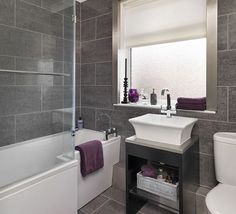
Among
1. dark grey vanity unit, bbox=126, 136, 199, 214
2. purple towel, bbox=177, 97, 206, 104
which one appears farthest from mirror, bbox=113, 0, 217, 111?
dark grey vanity unit, bbox=126, 136, 199, 214

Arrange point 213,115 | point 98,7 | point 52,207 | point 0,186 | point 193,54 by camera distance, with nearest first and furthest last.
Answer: point 0,186
point 52,207
point 213,115
point 193,54
point 98,7

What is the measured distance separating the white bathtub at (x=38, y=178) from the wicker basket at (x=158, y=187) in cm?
64

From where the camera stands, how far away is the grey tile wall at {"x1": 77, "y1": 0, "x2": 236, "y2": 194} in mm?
1742

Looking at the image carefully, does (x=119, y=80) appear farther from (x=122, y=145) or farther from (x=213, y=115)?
(x=213, y=115)

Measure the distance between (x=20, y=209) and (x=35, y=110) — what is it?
122 centimetres

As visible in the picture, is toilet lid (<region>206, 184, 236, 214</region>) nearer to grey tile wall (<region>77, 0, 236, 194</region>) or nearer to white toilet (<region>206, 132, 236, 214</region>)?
white toilet (<region>206, 132, 236, 214</region>)

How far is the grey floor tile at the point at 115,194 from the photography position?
218cm

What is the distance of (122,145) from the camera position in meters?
2.55

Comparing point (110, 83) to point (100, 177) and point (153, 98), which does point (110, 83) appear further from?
point (100, 177)

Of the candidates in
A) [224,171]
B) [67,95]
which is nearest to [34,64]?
[67,95]

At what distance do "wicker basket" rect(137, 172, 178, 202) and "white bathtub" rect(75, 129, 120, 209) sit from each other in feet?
1.82

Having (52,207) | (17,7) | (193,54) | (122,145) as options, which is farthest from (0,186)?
(193,54)

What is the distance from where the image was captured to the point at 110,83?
103 inches

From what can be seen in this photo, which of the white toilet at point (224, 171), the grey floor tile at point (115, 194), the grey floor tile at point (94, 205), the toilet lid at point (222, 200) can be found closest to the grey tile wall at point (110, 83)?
the white toilet at point (224, 171)
